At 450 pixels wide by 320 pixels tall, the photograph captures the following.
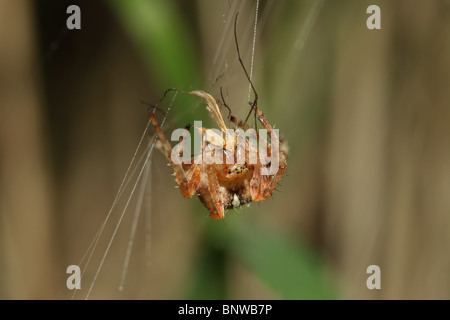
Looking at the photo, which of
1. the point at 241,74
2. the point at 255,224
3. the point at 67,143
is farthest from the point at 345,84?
the point at 67,143

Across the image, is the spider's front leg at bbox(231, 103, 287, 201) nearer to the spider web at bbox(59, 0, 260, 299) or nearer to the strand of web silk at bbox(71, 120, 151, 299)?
the spider web at bbox(59, 0, 260, 299)

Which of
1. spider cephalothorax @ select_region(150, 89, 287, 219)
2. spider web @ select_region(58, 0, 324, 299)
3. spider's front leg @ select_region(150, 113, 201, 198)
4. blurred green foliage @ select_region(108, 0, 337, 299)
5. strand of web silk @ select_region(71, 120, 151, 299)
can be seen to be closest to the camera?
spider's front leg @ select_region(150, 113, 201, 198)

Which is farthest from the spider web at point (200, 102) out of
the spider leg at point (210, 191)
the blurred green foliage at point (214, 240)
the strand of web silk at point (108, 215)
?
the spider leg at point (210, 191)

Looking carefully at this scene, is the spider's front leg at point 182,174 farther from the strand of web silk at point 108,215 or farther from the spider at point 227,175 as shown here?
the strand of web silk at point 108,215

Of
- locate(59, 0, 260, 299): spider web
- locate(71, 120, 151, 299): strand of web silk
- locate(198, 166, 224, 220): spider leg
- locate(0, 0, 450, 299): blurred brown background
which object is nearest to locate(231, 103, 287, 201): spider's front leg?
locate(198, 166, 224, 220): spider leg

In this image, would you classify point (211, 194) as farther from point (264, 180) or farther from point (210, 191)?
point (264, 180)

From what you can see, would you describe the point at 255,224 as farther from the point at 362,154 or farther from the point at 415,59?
the point at 415,59

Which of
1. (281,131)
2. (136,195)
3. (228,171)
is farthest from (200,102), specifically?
(136,195)
